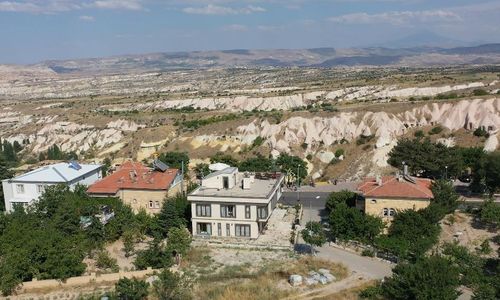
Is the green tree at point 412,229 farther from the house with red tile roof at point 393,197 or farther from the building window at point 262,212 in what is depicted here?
the building window at point 262,212

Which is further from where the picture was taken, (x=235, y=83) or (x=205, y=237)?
(x=235, y=83)

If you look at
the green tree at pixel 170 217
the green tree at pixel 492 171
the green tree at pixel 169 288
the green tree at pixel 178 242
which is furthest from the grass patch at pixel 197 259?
the green tree at pixel 492 171

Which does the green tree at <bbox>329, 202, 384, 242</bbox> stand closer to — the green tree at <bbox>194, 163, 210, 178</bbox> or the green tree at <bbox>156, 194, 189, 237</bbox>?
the green tree at <bbox>156, 194, 189, 237</bbox>

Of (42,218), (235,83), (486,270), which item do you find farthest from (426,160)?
(235,83)

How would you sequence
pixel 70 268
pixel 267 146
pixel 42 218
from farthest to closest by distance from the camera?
pixel 267 146
pixel 42 218
pixel 70 268

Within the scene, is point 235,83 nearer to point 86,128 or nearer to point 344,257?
point 86,128

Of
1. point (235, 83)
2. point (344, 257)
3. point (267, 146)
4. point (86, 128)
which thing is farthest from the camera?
point (235, 83)

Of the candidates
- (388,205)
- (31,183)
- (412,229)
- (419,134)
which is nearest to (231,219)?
(388,205)

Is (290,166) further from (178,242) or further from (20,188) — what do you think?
(20,188)
